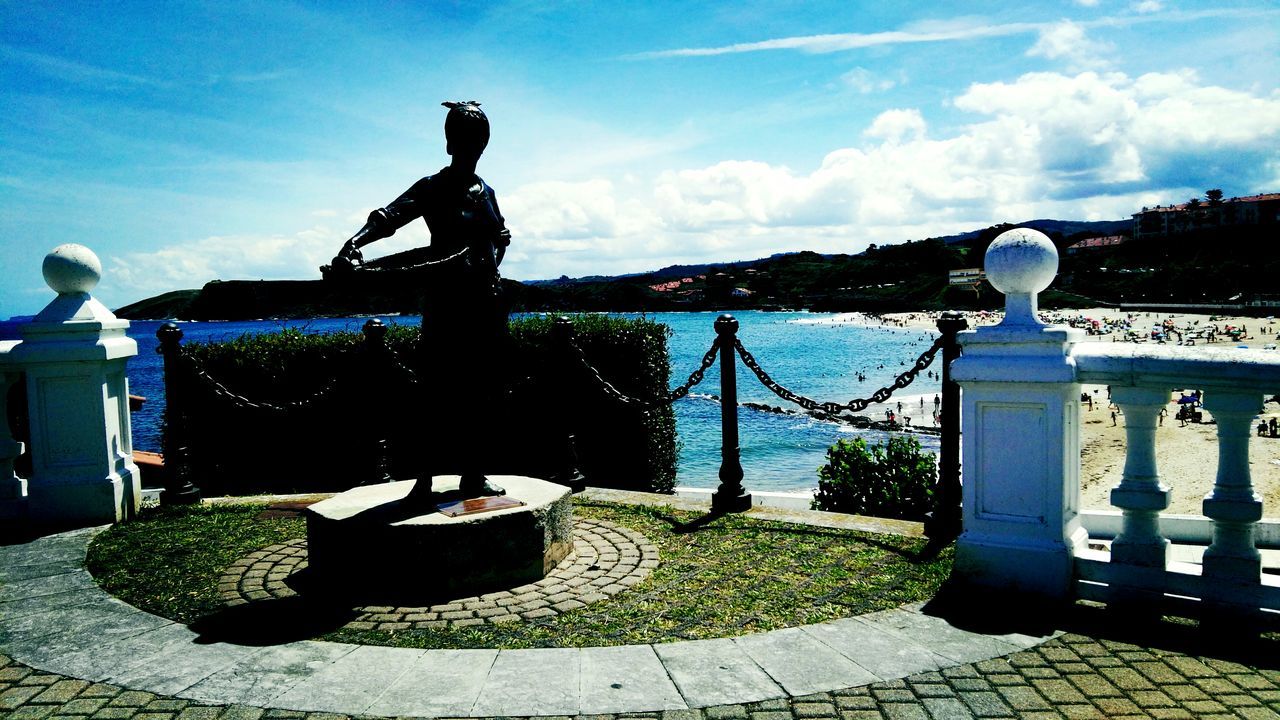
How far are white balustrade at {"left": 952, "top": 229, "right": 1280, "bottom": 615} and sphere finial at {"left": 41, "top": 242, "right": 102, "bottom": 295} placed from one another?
7.08 m

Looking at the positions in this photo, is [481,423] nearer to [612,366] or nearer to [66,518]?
[66,518]

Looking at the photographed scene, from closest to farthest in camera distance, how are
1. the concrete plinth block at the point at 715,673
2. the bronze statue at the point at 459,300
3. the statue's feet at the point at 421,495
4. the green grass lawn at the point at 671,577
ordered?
the concrete plinth block at the point at 715,673, the green grass lawn at the point at 671,577, the bronze statue at the point at 459,300, the statue's feet at the point at 421,495

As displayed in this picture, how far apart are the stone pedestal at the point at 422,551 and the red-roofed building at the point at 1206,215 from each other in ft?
472

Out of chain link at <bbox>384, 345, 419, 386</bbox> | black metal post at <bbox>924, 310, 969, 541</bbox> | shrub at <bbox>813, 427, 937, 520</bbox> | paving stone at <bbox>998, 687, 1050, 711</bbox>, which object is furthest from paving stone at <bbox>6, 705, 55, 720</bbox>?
shrub at <bbox>813, 427, 937, 520</bbox>

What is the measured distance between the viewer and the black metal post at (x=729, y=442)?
22.1 feet

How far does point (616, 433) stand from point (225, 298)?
780cm

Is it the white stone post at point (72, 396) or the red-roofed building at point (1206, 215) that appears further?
the red-roofed building at point (1206, 215)

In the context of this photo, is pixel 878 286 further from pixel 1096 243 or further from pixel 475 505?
pixel 475 505

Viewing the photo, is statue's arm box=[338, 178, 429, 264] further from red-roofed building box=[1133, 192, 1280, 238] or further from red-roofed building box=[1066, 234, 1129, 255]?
red-roofed building box=[1066, 234, 1129, 255]

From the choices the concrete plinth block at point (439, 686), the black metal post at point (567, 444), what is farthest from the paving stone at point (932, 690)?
the black metal post at point (567, 444)

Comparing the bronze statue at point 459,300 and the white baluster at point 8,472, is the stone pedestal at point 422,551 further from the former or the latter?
the white baluster at point 8,472

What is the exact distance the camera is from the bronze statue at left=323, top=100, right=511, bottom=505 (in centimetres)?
500

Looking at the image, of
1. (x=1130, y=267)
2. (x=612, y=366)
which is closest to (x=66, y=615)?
(x=612, y=366)

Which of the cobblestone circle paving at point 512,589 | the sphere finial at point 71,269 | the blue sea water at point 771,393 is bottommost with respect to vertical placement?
the blue sea water at point 771,393
